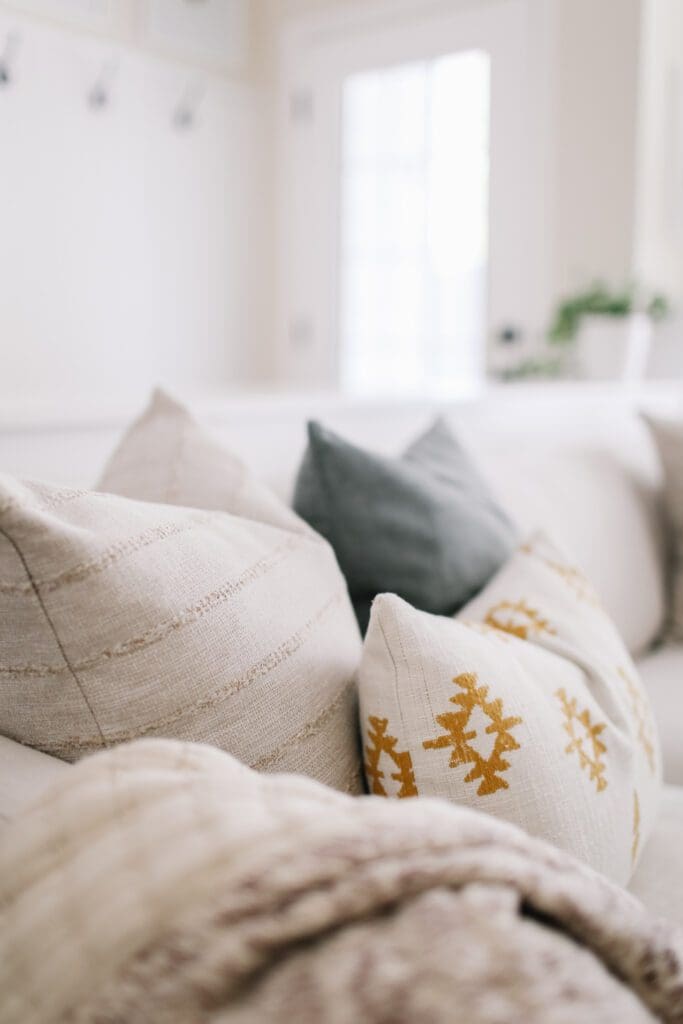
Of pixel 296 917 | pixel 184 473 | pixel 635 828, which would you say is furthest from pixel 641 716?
pixel 296 917

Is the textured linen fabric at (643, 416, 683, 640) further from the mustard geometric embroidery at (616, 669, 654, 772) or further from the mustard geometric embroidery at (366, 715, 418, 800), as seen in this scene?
the mustard geometric embroidery at (366, 715, 418, 800)

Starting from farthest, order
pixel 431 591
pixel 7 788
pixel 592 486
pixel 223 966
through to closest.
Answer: pixel 592 486
pixel 431 591
pixel 7 788
pixel 223 966

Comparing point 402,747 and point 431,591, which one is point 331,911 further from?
point 431,591

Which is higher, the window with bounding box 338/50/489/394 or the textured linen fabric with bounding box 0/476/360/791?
the window with bounding box 338/50/489/394

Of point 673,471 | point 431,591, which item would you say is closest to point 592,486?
point 673,471

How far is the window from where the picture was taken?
137 inches

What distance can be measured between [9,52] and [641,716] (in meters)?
2.57

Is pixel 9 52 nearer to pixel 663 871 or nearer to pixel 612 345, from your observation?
pixel 612 345

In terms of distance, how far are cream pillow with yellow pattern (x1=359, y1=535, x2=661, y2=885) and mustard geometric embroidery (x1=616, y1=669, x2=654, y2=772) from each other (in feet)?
0.14

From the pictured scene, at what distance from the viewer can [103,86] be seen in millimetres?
3053

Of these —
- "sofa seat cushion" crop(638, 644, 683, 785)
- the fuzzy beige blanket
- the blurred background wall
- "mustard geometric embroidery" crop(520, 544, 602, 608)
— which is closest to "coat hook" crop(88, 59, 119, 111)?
the blurred background wall

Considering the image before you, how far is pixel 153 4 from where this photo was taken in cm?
318

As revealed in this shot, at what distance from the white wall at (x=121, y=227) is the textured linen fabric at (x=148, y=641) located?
1.94 metres

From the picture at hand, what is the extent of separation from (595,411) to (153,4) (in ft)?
6.59
